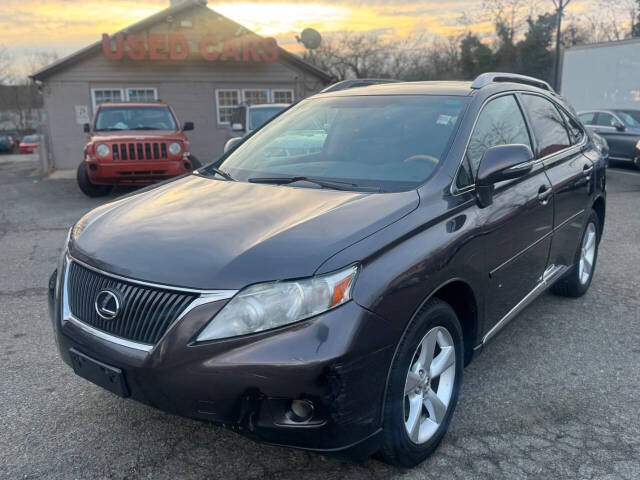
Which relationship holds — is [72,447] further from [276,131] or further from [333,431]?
[276,131]

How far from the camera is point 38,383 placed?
3451 millimetres

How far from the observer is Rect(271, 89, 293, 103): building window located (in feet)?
69.0

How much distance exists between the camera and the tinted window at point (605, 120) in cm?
1458

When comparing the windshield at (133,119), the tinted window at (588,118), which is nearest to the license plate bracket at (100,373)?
the windshield at (133,119)

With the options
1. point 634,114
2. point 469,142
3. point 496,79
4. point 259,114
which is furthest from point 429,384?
point 634,114

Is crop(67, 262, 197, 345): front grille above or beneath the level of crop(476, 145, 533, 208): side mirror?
beneath

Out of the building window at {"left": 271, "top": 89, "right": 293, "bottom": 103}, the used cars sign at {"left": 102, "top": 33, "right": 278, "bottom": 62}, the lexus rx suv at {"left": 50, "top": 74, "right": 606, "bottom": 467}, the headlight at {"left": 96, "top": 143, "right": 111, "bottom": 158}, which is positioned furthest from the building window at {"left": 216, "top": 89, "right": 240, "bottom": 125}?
the lexus rx suv at {"left": 50, "top": 74, "right": 606, "bottom": 467}

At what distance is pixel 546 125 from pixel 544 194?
760mm

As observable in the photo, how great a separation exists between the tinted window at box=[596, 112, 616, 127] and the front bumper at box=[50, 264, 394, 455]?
1465 centimetres

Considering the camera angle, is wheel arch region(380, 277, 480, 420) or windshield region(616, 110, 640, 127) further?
windshield region(616, 110, 640, 127)

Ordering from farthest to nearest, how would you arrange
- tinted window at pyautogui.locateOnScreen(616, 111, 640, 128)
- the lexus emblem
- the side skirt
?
tinted window at pyautogui.locateOnScreen(616, 111, 640, 128)
the side skirt
the lexus emblem

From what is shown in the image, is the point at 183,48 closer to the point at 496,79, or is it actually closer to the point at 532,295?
the point at 496,79

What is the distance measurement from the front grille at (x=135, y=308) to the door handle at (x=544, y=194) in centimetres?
240

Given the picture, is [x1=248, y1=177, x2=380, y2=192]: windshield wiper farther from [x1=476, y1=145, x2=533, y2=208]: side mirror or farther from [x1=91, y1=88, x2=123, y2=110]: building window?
[x1=91, y1=88, x2=123, y2=110]: building window
